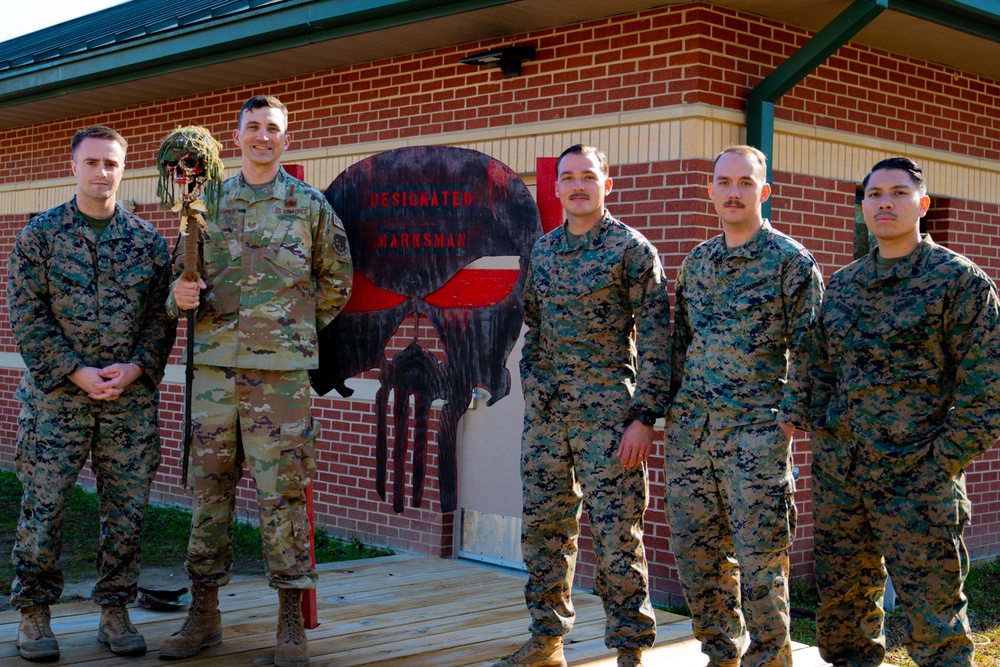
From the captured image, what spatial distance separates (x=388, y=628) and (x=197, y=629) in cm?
92

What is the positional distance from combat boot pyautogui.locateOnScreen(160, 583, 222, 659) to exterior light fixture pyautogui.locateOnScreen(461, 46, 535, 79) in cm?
373

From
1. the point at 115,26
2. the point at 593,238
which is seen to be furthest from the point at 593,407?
the point at 115,26

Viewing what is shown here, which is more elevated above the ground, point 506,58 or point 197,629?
point 506,58

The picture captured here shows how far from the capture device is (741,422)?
394 centimetres

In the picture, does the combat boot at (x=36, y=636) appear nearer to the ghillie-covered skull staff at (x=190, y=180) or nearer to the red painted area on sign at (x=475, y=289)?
the ghillie-covered skull staff at (x=190, y=180)

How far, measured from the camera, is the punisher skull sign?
14.9 ft

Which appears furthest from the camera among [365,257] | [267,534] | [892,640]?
[892,640]

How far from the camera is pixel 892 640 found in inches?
227

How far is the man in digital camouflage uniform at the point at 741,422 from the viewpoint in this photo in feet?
12.7

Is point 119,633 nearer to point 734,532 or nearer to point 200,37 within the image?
point 734,532

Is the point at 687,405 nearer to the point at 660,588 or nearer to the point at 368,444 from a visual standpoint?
the point at 660,588

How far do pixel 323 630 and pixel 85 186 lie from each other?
229cm

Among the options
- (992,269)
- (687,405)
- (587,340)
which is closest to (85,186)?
(587,340)

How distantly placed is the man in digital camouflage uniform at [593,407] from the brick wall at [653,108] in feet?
6.08
